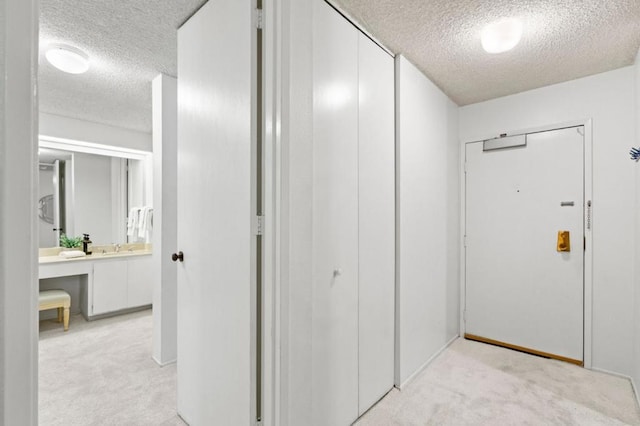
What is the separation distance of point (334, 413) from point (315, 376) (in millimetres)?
308

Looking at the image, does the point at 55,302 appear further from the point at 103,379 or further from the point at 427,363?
the point at 427,363

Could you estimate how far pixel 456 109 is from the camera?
3121mm

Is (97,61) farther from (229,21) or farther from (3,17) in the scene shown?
(3,17)

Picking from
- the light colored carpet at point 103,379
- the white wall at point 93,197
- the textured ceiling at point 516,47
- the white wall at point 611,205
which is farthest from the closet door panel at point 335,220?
the white wall at point 93,197

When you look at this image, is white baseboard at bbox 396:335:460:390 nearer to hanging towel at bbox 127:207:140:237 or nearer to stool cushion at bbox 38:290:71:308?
stool cushion at bbox 38:290:71:308

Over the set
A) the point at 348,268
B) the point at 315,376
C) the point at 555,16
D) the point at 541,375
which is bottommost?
the point at 541,375

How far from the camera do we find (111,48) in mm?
2133

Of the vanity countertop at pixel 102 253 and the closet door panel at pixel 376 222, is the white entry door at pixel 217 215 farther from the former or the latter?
the vanity countertop at pixel 102 253

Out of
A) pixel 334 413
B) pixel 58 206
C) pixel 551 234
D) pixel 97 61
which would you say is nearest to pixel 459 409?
pixel 334 413

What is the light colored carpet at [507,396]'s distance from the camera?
183 cm

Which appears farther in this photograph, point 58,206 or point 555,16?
point 58,206

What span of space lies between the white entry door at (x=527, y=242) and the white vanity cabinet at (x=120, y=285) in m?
3.89

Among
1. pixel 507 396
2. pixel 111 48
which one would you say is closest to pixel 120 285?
pixel 111 48

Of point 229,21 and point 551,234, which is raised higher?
point 229,21
